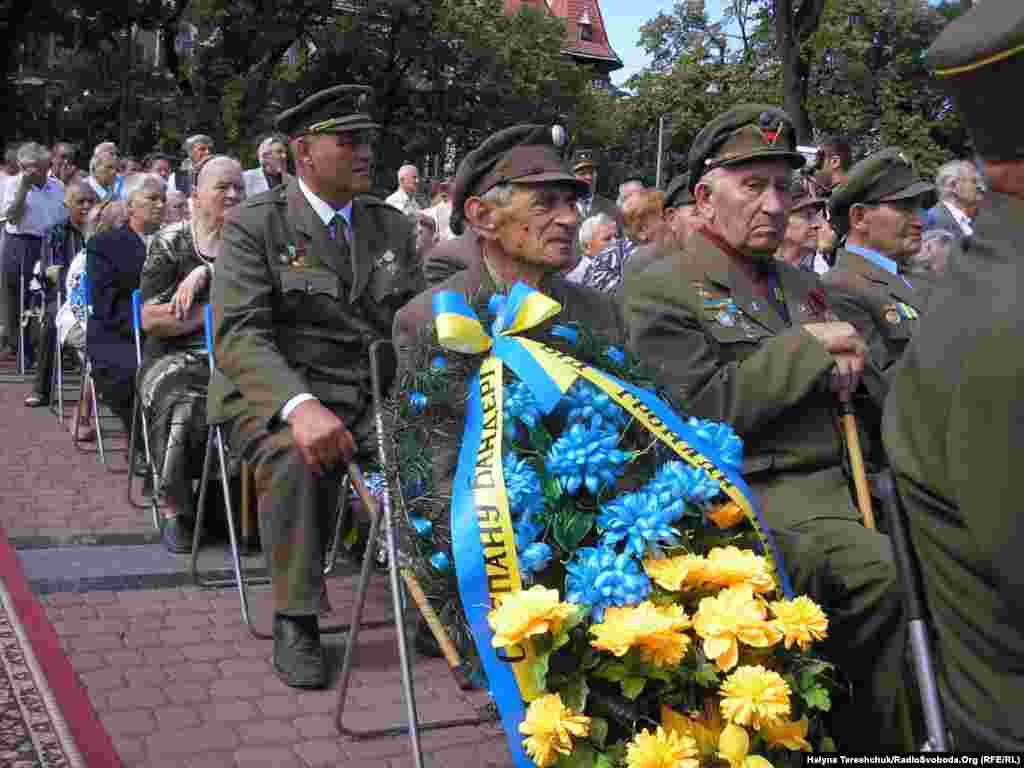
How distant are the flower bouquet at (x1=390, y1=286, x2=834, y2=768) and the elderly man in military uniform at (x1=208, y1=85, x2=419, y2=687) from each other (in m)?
1.27

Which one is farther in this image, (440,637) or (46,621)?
(46,621)

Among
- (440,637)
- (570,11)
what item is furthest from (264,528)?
(570,11)

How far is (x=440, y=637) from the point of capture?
122 inches

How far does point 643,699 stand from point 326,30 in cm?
3827

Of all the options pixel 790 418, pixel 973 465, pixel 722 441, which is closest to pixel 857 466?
pixel 790 418

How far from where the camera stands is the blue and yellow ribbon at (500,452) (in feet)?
9.02

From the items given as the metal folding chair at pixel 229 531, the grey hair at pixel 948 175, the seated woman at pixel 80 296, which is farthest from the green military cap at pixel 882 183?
the seated woman at pixel 80 296

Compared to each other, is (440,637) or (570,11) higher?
(570,11)

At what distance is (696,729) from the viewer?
266 cm

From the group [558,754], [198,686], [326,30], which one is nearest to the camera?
[558,754]

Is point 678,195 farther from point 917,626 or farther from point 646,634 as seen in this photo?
point 917,626

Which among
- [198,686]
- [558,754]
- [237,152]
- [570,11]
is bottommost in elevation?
[198,686]

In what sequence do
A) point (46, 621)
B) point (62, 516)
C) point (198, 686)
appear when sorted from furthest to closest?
point (62, 516) → point (46, 621) → point (198, 686)

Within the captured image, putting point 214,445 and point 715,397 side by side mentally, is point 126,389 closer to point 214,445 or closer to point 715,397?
point 214,445
